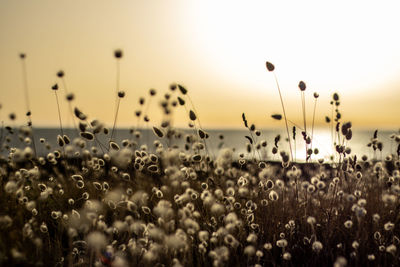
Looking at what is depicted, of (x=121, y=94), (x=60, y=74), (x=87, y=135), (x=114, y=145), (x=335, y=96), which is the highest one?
(x=60, y=74)

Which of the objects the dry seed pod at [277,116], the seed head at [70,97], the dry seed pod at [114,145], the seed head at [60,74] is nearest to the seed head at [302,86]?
the dry seed pod at [277,116]

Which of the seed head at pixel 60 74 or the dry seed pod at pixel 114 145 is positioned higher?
the seed head at pixel 60 74

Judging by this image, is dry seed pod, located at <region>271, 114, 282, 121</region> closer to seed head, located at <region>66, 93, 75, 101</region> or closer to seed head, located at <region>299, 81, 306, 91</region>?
seed head, located at <region>299, 81, 306, 91</region>

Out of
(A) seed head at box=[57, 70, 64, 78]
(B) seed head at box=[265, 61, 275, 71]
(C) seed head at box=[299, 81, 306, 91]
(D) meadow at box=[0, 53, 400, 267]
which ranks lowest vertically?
(D) meadow at box=[0, 53, 400, 267]

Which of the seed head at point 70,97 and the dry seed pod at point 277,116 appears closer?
the dry seed pod at point 277,116

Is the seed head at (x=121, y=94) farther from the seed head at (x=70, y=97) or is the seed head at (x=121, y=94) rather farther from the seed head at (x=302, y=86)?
the seed head at (x=302, y=86)

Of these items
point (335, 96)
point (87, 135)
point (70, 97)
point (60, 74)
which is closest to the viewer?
point (87, 135)

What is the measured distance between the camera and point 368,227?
4.58 m

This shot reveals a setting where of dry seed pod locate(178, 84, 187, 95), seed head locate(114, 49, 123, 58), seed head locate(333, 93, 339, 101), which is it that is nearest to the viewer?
dry seed pod locate(178, 84, 187, 95)

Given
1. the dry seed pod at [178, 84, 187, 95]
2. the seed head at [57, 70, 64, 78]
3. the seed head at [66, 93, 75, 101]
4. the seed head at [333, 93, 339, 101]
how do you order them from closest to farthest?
the dry seed pod at [178, 84, 187, 95] → the seed head at [333, 93, 339, 101] → the seed head at [66, 93, 75, 101] → the seed head at [57, 70, 64, 78]

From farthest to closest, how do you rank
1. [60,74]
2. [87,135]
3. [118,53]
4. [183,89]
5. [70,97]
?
1. [60,74]
2. [70,97]
3. [118,53]
4. [87,135]
5. [183,89]

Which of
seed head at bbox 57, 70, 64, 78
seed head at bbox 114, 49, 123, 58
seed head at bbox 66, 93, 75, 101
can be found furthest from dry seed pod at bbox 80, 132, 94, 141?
seed head at bbox 57, 70, 64, 78

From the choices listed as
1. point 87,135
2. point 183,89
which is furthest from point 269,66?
point 87,135

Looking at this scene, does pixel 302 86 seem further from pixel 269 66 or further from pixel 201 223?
pixel 201 223
